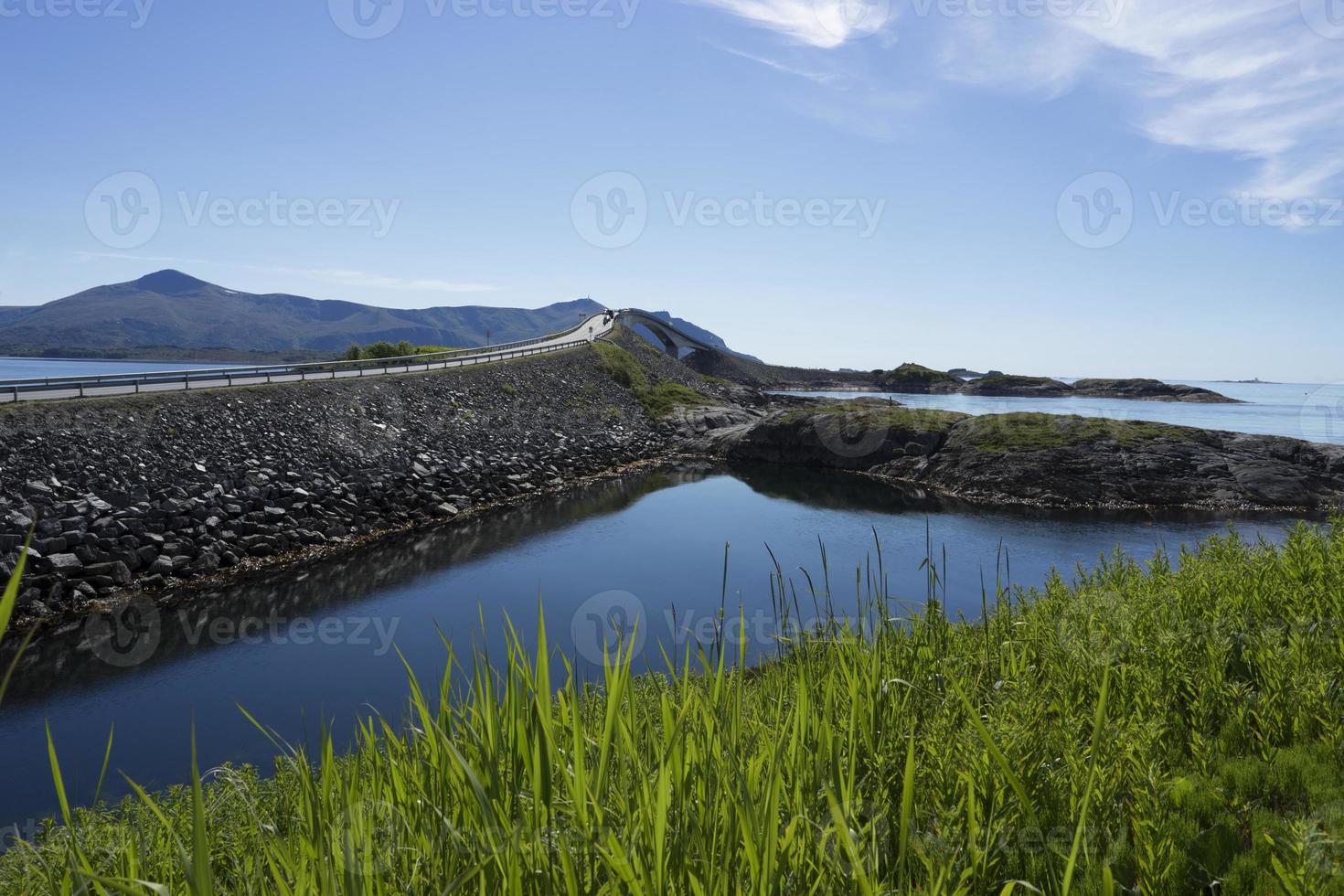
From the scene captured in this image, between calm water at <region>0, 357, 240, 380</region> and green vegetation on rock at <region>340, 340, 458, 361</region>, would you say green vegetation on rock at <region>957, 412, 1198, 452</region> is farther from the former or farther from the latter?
calm water at <region>0, 357, 240, 380</region>

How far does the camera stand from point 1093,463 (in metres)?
35.9

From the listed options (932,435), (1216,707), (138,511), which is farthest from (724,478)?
(1216,707)

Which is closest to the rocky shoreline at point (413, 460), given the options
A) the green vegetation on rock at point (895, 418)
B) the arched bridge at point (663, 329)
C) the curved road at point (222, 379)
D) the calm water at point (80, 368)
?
the green vegetation on rock at point (895, 418)

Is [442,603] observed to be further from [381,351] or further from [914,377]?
[914,377]

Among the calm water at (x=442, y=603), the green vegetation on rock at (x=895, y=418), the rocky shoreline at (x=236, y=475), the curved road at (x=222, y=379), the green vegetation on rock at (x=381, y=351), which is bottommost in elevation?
the calm water at (x=442, y=603)

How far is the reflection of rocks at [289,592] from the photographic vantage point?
49.3ft

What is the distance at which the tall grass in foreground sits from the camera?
2674mm

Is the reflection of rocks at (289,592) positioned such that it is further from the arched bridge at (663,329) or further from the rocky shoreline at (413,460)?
the arched bridge at (663,329)

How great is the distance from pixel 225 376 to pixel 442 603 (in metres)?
19.3

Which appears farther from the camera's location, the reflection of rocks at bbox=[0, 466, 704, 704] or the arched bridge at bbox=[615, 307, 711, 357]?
the arched bridge at bbox=[615, 307, 711, 357]

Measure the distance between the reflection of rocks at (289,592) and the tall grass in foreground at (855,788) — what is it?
37.6ft

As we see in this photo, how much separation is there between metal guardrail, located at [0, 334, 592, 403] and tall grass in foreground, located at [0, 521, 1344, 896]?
25897 mm

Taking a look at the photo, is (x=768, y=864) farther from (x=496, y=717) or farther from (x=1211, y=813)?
(x=1211, y=813)

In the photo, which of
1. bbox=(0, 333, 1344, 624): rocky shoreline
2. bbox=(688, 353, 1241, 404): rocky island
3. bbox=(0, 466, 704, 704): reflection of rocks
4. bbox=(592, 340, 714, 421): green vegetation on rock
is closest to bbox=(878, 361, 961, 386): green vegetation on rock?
bbox=(688, 353, 1241, 404): rocky island
